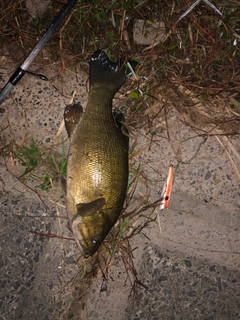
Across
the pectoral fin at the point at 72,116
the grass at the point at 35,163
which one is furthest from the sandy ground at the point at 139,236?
the pectoral fin at the point at 72,116

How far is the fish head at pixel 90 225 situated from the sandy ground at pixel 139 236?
1.30 ft

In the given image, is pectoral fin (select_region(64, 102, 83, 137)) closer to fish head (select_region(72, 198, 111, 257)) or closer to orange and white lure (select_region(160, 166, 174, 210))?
fish head (select_region(72, 198, 111, 257))

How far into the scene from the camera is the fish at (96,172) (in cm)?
253

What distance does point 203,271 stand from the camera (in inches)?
123

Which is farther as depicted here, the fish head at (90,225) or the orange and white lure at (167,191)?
the orange and white lure at (167,191)

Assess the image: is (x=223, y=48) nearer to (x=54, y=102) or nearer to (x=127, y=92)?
(x=127, y=92)

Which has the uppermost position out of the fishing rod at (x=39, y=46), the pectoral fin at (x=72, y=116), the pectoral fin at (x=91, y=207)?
the fishing rod at (x=39, y=46)

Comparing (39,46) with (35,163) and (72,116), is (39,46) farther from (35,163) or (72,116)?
(35,163)

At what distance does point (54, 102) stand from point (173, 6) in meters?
1.31

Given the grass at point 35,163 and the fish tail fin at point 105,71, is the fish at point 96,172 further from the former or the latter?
Answer: the grass at point 35,163

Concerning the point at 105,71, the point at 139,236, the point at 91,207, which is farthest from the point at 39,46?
the point at 139,236

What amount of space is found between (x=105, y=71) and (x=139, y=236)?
145cm

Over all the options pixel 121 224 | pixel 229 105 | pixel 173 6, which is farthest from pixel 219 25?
pixel 121 224

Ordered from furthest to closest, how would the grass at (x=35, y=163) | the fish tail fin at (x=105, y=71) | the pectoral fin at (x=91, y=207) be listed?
the grass at (x=35, y=163) → the fish tail fin at (x=105, y=71) → the pectoral fin at (x=91, y=207)
